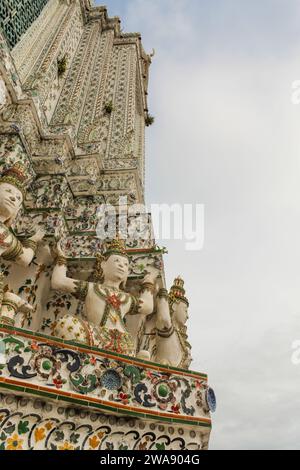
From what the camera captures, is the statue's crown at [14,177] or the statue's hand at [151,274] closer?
the statue's crown at [14,177]

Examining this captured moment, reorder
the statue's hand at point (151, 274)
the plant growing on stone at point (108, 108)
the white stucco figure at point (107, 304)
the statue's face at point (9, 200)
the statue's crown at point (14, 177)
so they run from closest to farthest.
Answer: the white stucco figure at point (107, 304)
the statue's face at point (9, 200)
the statue's crown at point (14, 177)
the statue's hand at point (151, 274)
the plant growing on stone at point (108, 108)

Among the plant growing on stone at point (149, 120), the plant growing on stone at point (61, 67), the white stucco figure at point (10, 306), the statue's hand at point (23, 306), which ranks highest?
the plant growing on stone at point (149, 120)

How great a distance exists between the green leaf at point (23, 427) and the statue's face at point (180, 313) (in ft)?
8.91

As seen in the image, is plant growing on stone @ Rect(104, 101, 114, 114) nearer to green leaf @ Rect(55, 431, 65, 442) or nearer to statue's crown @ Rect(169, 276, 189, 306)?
statue's crown @ Rect(169, 276, 189, 306)

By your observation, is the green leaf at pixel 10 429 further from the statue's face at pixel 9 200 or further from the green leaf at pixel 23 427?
the statue's face at pixel 9 200

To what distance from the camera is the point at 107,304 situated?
4457mm

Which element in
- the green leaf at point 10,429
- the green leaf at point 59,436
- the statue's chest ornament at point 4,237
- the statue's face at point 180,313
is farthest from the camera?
the statue's face at point 180,313

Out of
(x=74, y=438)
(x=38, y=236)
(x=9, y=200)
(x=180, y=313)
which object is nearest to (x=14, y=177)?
(x=9, y=200)

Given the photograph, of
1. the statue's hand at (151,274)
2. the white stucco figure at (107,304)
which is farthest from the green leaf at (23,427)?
the statue's hand at (151,274)

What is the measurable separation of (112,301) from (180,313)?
1337 mm

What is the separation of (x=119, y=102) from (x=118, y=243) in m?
6.71

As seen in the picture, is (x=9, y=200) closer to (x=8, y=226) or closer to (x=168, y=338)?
(x=8, y=226)

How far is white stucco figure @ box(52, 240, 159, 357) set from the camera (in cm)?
392

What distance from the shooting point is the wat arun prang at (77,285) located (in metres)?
3.23
